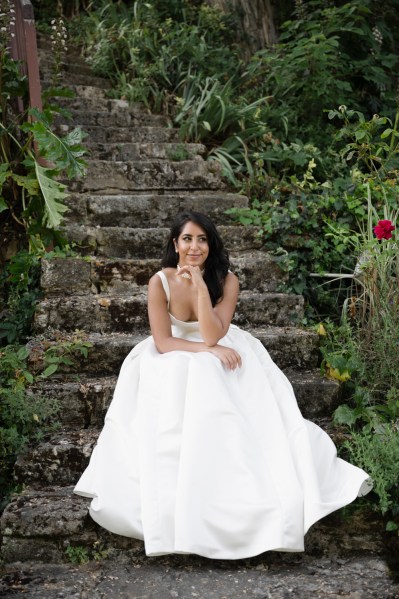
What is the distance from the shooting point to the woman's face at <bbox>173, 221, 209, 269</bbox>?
329cm

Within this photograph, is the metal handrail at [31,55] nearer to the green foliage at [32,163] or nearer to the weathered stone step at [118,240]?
the green foliage at [32,163]

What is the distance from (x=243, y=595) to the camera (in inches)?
94.1

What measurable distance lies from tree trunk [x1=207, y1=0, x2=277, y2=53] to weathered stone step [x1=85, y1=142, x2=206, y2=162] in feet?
9.06

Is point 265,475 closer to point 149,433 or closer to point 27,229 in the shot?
point 149,433

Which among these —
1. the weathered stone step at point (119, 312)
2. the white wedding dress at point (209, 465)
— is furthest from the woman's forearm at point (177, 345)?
the weathered stone step at point (119, 312)

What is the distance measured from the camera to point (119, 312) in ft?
12.8

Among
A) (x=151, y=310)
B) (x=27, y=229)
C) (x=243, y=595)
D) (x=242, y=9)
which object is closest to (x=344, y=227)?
(x=151, y=310)

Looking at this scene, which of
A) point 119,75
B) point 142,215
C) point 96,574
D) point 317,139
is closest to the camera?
point 96,574

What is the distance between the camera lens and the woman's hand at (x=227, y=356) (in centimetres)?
297

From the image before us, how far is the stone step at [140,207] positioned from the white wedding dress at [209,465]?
2.00 meters

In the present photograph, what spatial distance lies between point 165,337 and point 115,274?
3.82 ft

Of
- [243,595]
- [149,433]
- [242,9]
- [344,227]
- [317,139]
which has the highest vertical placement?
[242,9]

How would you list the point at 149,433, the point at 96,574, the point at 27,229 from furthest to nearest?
the point at 27,229
the point at 149,433
the point at 96,574

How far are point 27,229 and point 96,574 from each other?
2.44 meters
